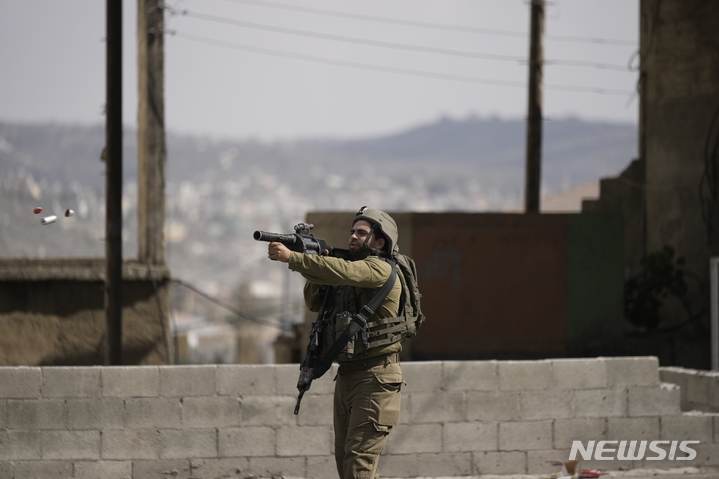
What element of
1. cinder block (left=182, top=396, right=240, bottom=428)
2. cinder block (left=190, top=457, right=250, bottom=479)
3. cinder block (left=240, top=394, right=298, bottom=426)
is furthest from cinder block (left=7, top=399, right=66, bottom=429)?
cinder block (left=240, top=394, right=298, bottom=426)

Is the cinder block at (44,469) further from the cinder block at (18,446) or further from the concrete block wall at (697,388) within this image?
the concrete block wall at (697,388)

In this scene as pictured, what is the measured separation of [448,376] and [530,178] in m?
9.46

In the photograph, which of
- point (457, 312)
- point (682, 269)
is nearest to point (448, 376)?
point (457, 312)

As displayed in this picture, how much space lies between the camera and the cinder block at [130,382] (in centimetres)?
714

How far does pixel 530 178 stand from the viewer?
16.3m

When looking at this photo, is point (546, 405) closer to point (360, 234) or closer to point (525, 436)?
point (525, 436)

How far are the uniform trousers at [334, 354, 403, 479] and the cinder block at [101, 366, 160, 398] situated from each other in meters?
2.08

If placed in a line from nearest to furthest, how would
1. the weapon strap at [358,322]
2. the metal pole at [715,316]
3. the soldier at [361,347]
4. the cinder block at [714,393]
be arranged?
the soldier at [361,347]
the weapon strap at [358,322]
the cinder block at [714,393]
the metal pole at [715,316]

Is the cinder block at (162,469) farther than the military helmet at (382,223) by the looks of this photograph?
Yes

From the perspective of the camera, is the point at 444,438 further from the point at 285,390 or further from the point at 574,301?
the point at 574,301

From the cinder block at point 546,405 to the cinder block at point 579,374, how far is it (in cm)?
9

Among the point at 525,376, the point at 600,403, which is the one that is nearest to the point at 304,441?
the point at 525,376

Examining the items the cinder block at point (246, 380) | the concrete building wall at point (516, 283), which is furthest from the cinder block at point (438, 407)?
the concrete building wall at point (516, 283)

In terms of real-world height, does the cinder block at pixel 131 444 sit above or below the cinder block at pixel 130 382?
below
